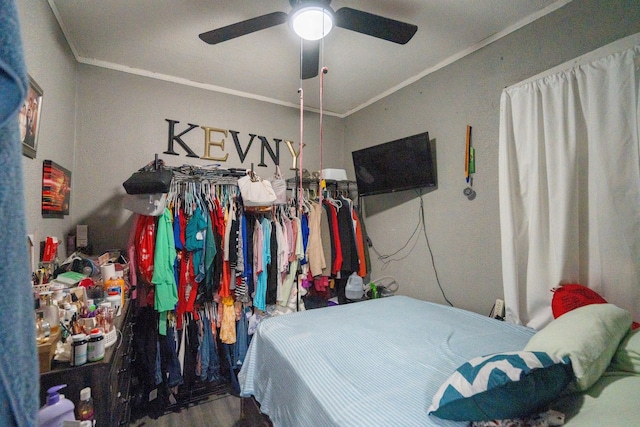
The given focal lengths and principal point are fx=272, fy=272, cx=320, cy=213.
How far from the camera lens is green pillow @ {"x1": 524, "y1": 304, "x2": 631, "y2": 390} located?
837mm

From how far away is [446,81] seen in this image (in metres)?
2.31

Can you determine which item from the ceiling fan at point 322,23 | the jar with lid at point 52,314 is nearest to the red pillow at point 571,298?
the ceiling fan at point 322,23

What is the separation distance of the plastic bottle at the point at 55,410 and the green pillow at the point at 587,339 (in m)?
1.57

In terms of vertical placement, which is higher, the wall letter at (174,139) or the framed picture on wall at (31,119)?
the wall letter at (174,139)

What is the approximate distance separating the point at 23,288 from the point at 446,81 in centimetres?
272

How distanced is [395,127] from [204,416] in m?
3.04

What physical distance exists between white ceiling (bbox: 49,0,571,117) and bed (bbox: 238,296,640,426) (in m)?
1.87

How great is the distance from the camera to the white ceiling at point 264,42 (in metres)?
1.70

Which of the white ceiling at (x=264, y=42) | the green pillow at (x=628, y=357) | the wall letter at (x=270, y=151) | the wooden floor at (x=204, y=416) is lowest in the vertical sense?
the wooden floor at (x=204, y=416)

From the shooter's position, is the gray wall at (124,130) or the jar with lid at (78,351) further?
the gray wall at (124,130)

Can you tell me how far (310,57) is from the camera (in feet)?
6.09

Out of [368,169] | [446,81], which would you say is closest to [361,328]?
[368,169]

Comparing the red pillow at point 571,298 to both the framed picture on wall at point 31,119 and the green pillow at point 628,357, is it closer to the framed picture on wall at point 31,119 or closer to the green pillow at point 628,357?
the green pillow at point 628,357

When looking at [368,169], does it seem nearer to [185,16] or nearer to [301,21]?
[301,21]
